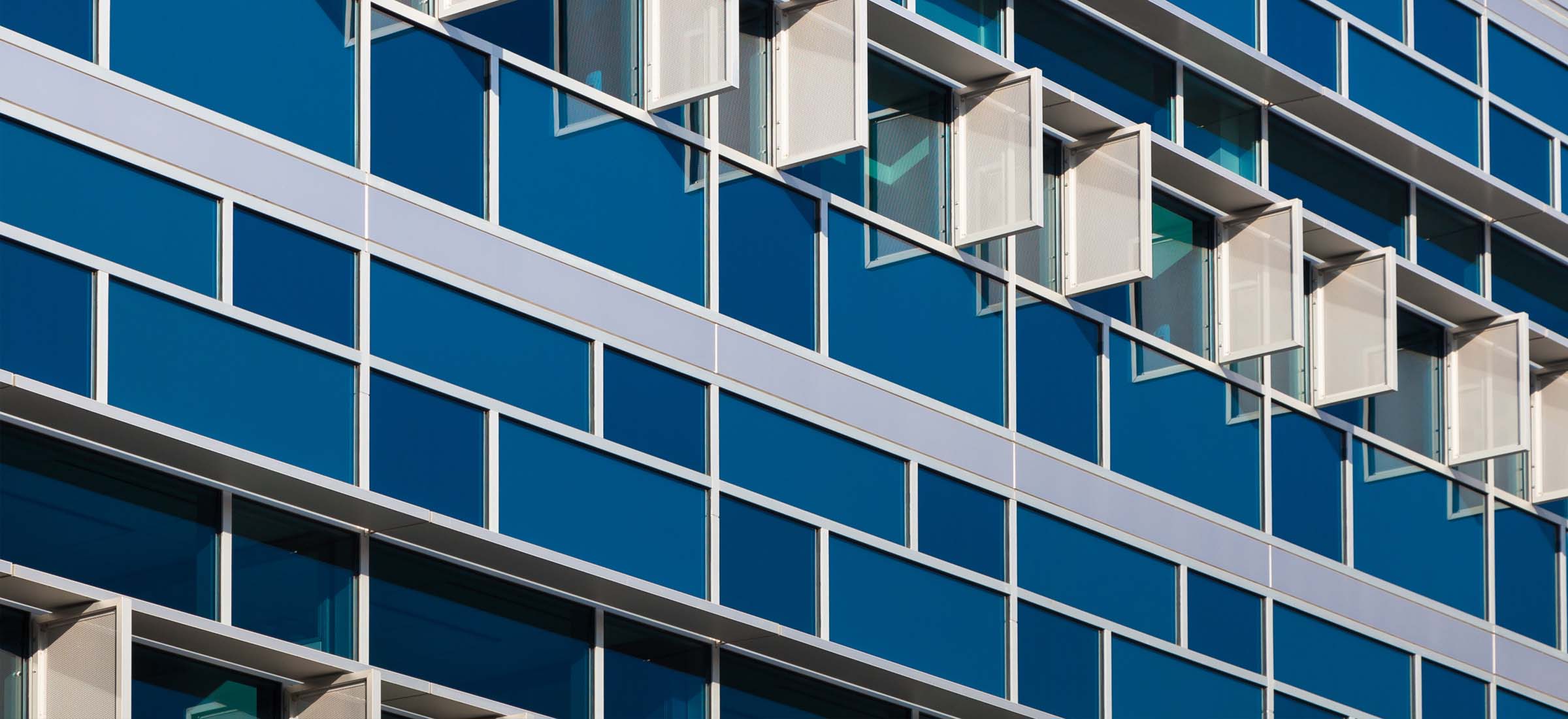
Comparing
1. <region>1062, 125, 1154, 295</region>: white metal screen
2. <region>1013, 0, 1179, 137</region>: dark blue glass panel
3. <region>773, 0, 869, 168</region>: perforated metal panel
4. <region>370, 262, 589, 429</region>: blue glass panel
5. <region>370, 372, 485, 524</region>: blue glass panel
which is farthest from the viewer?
<region>1013, 0, 1179, 137</region>: dark blue glass panel

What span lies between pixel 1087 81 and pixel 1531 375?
6.78 m

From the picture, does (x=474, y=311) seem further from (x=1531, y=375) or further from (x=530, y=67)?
(x=1531, y=375)

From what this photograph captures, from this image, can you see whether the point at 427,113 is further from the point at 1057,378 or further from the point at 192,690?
the point at 1057,378

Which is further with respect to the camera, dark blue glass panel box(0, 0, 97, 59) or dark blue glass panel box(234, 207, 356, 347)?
dark blue glass panel box(234, 207, 356, 347)

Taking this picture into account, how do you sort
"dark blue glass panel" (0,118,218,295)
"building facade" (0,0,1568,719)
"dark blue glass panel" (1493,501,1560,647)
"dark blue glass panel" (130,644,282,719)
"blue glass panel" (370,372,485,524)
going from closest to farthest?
1. "dark blue glass panel" (0,118,218,295)
2. "dark blue glass panel" (130,644,282,719)
3. "building facade" (0,0,1568,719)
4. "blue glass panel" (370,372,485,524)
5. "dark blue glass panel" (1493,501,1560,647)

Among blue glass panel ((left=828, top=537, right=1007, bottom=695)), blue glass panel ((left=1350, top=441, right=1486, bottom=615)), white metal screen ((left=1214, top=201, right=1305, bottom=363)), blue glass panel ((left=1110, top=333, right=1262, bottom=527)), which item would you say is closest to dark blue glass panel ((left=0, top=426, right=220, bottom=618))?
blue glass panel ((left=828, top=537, right=1007, bottom=695))

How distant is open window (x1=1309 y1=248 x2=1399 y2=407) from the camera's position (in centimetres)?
2598

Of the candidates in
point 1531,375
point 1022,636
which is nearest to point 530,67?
point 1022,636

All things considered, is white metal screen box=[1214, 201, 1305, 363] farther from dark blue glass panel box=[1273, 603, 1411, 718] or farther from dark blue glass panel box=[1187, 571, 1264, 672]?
dark blue glass panel box=[1273, 603, 1411, 718]

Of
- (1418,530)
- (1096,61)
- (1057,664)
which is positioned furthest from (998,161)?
(1418,530)

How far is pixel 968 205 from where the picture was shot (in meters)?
22.9

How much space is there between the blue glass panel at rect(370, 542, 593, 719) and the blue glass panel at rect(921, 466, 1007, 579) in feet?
10.8

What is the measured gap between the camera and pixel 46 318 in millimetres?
16703

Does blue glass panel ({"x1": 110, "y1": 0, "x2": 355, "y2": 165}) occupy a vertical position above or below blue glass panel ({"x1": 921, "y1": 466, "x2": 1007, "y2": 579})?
above
